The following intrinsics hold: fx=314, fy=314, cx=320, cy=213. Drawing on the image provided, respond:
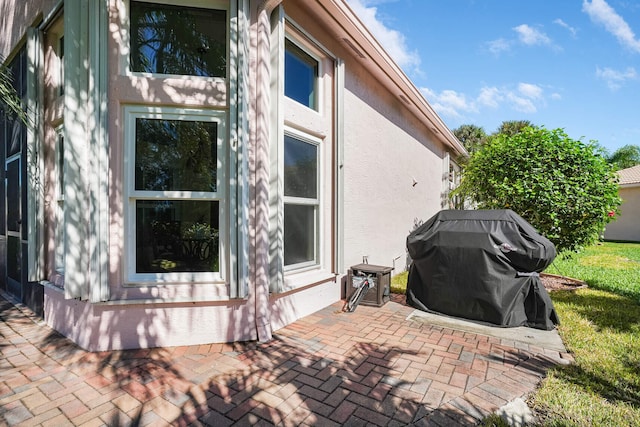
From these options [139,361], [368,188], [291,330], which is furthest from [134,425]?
[368,188]

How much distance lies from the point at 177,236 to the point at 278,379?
1860 millimetres

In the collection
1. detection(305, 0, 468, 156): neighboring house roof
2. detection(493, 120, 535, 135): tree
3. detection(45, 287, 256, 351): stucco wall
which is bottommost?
detection(45, 287, 256, 351): stucco wall

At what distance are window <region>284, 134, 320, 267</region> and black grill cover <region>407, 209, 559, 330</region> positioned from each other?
1.74 metres

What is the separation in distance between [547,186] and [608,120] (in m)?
22.0

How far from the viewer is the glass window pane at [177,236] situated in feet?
11.2

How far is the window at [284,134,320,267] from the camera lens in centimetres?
432

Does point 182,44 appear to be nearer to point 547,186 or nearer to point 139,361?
point 139,361

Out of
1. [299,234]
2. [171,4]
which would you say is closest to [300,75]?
[171,4]

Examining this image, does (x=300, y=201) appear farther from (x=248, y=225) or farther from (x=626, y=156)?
(x=626, y=156)

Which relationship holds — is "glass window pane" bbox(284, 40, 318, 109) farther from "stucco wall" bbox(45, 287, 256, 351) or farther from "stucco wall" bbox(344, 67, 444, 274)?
"stucco wall" bbox(45, 287, 256, 351)

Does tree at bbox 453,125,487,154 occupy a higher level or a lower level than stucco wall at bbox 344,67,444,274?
higher

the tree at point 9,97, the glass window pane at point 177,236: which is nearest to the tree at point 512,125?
the glass window pane at point 177,236

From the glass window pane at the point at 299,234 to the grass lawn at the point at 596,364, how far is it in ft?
8.01

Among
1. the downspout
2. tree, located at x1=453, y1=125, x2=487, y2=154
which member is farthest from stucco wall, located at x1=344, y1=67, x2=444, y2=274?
tree, located at x1=453, y1=125, x2=487, y2=154
